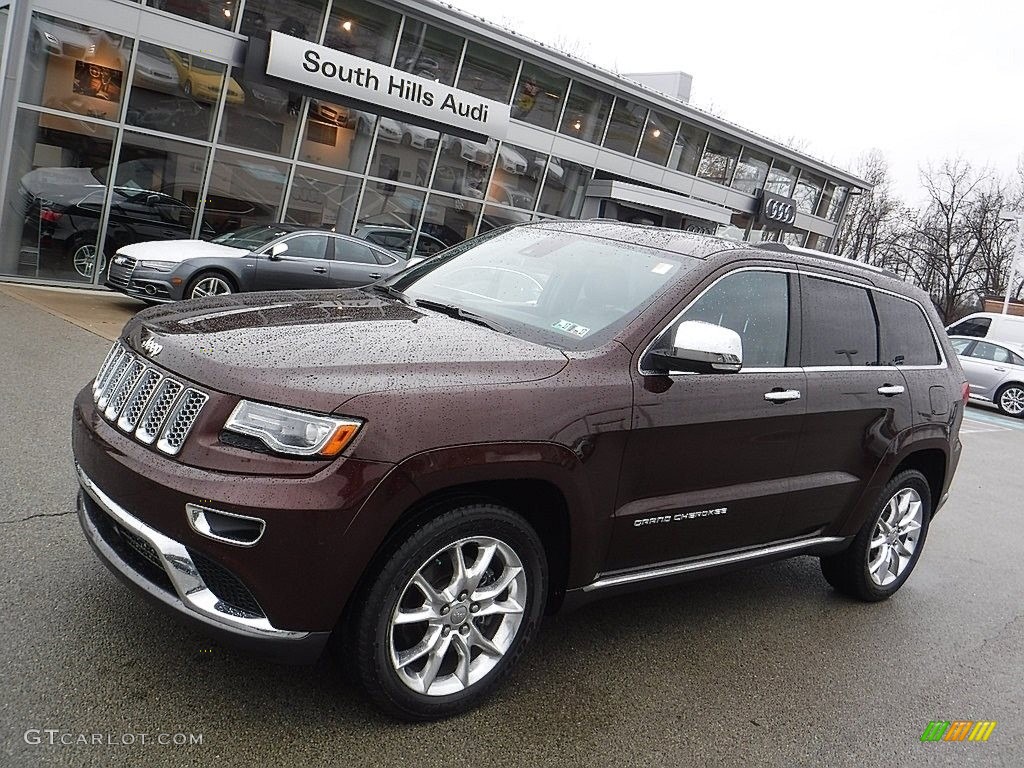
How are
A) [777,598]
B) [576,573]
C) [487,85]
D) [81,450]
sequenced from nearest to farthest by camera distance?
[81,450] < [576,573] < [777,598] < [487,85]

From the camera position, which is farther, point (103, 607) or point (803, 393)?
point (803, 393)

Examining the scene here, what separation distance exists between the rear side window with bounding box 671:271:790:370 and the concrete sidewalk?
764 centimetres

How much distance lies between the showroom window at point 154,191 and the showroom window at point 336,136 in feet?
7.37

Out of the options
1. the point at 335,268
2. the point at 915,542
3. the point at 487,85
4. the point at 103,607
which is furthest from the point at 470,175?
the point at 103,607

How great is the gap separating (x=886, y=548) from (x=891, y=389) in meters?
1.02

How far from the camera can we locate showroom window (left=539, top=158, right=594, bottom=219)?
71.4 ft

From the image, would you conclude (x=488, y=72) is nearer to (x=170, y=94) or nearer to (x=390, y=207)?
(x=390, y=207)

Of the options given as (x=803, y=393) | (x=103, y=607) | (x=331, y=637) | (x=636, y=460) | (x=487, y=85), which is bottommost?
(x=103, y=607)

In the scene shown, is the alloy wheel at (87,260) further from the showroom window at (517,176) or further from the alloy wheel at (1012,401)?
the alloy wheel at (1012,401)

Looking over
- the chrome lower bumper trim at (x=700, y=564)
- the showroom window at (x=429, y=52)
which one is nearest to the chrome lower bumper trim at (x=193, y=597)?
the chrome lower bumper trim at (x=700, y=564)

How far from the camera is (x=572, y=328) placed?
11.2 feet

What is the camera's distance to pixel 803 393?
3.86 metres

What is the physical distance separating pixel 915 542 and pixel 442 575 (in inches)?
132

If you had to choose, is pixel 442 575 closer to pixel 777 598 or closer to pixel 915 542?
pixel 777 598
